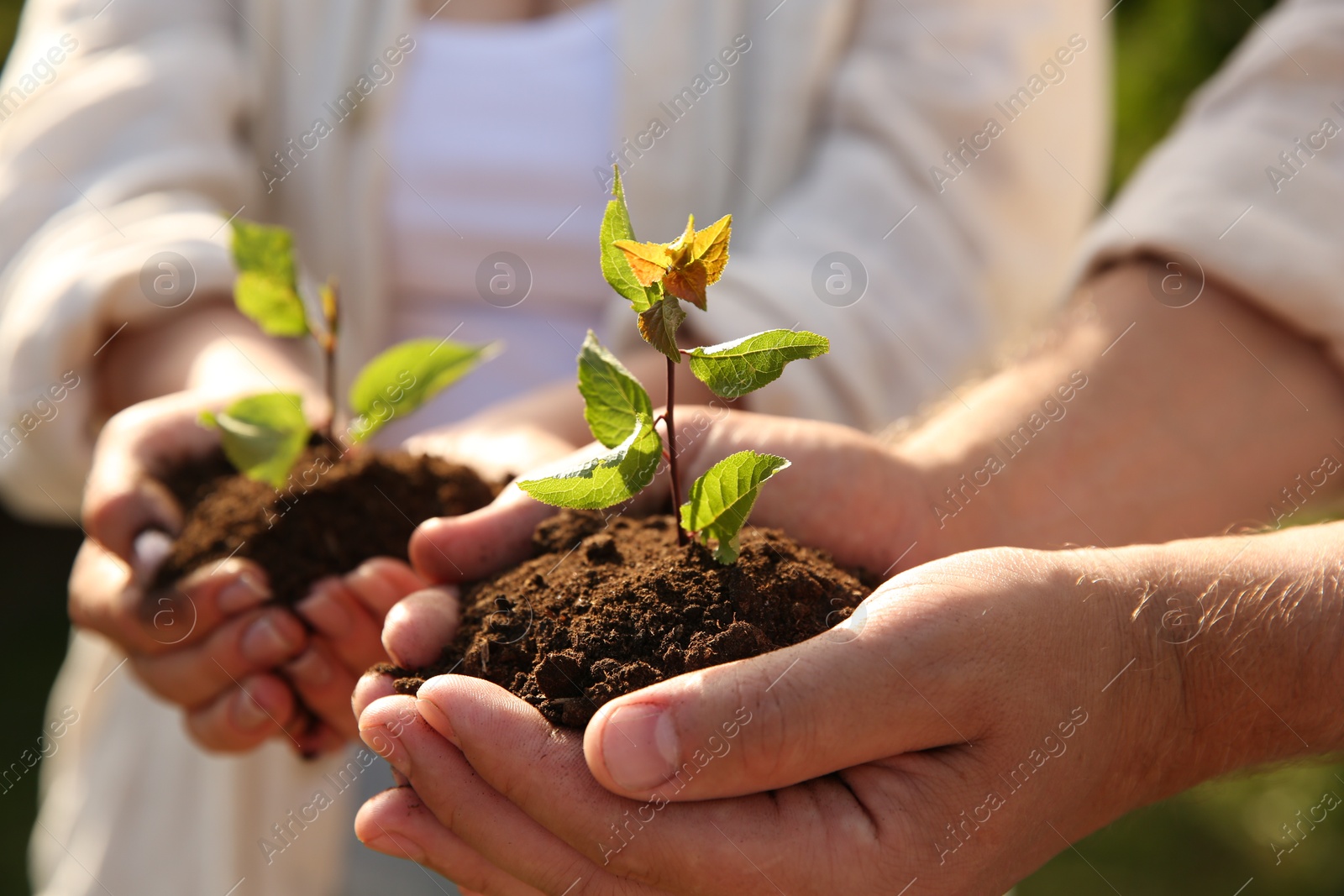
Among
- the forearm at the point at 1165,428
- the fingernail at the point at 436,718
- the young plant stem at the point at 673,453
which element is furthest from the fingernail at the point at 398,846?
the forearm at the point at 1165,428

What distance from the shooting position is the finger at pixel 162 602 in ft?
5.15

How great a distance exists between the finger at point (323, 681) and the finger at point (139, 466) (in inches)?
13.9

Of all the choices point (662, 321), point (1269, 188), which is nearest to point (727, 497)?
point (662, 321)

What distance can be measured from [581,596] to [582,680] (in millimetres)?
132

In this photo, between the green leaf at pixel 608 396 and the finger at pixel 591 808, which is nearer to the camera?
the finger at pixel 591 808

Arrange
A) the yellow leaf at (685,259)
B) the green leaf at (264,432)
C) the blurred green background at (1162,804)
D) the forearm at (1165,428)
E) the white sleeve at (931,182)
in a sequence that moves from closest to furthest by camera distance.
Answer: the yellow leaf at (685,259) → the green leaf at (264,432) → the forearm at (1165,428) → the white sleeve at (931,182) → the blurred green background at (1162,804)

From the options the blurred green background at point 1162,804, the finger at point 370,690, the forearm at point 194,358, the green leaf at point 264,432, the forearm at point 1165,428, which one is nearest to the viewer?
the finger at point 370,690

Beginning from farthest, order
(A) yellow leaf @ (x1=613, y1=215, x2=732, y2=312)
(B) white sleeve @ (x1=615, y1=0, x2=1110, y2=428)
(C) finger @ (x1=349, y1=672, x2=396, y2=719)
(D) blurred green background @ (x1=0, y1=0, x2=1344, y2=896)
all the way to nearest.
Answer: (D) blurred green background @ (x1=0, y1=0, x2=1344, y2=896) < (B) white sleeve @ (x1=615, y1=0, x2=1110, y2=428) < (C) finger @ (x1=349, y1=672, x2=396, y2=719) < (A) yellow leaf @ (x1=613, y1=215, x2=732, y2=312)

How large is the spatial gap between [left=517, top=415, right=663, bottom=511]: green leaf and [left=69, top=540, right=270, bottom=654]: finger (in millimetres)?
740

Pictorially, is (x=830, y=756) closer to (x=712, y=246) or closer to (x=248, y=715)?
(x=712, y=246)

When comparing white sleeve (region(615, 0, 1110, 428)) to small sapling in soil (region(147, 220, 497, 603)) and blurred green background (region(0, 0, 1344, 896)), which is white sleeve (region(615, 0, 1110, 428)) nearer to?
small sapling in soil (region(147, 220, 497, 603))

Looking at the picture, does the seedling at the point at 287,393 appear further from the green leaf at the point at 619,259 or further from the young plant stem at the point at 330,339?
the green leaf at the point at 619,259

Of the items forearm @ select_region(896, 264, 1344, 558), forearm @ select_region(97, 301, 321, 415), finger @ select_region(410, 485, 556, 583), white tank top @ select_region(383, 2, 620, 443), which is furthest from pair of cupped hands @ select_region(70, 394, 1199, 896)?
white tank top @ select_region(383, 2, 620, 443)

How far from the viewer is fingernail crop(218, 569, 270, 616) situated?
5.13ft
